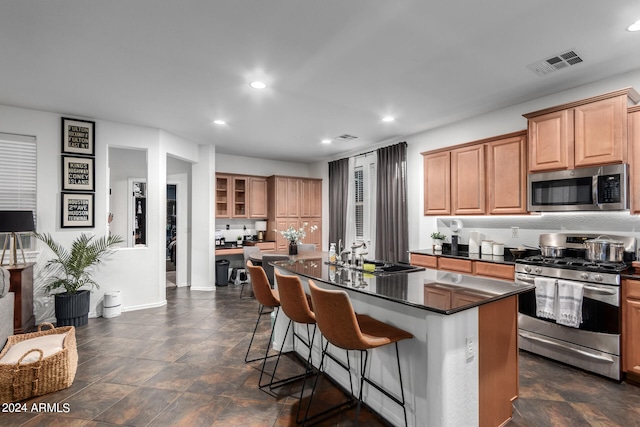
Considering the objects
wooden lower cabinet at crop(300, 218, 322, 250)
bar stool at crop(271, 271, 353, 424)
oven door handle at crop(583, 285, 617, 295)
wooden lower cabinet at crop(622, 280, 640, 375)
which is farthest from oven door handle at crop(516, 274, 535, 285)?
wooden lower cabinet at crop(300, 218, 322, 250)

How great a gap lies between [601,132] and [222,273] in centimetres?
632

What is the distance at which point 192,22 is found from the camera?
2.30m

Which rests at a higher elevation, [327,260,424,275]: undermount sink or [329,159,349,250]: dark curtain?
[329,159,349,250]: dark curtain

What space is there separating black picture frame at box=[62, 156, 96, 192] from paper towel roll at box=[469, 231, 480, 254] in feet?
17.9

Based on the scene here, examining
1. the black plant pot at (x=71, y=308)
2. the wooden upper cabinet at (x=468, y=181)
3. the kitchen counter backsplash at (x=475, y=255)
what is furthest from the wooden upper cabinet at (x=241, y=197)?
the wooden upper cabinet at (x=468, y=181)

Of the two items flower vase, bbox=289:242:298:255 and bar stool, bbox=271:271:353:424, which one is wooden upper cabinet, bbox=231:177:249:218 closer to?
flower vase, bbox=289:242:298:255

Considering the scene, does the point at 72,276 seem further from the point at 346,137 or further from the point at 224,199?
the point at 346,137

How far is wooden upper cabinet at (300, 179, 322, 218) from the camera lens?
24.5ft

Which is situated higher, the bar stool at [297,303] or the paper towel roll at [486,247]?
the paper towel roll at [486,247]

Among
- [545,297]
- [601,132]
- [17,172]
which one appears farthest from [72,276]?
[601,132]

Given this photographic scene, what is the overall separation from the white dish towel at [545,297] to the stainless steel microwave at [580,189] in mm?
840

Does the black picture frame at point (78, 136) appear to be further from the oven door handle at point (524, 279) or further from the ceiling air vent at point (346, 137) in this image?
the oven door handle at point (524, 279)

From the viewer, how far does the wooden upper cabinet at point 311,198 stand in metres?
7.48

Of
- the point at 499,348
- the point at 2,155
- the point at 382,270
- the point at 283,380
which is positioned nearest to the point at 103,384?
the point at 283,380
